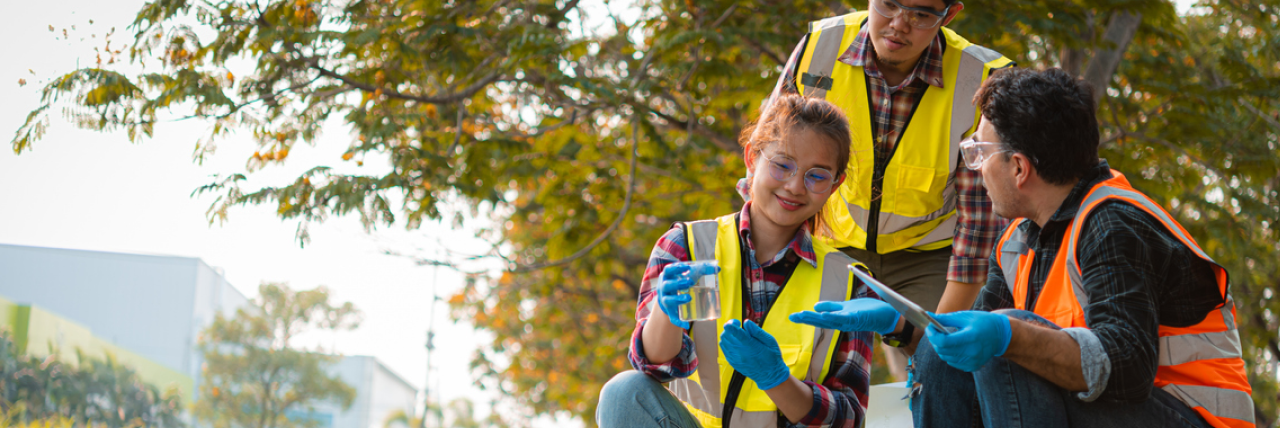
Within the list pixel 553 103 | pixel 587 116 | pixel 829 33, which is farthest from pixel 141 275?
pixel 829 33

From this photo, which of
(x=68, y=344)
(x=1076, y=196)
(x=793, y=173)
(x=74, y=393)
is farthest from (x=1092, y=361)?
(x=68, y=344)

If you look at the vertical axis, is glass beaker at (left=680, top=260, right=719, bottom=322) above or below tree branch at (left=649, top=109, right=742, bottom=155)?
below

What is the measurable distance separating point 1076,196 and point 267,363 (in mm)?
20889

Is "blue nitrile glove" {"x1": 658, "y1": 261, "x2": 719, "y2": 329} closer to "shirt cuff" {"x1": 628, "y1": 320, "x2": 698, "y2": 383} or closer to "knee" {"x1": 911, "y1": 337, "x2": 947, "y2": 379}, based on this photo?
"shirt cuff" {"x1": 628, "y1": 320, "x2": 698, "y2": 383}

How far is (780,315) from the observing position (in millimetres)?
2467

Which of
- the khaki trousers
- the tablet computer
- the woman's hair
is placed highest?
the woman's hair

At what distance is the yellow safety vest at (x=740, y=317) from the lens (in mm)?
2369

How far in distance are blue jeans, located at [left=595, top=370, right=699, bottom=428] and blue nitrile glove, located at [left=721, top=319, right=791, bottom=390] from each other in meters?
0.22

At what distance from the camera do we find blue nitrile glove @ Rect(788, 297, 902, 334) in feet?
6.57

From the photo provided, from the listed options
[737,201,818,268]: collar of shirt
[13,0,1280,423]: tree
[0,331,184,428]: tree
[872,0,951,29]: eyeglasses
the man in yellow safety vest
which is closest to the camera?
[737,201,818,268]: collar of shirt

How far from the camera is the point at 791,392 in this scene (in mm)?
2215

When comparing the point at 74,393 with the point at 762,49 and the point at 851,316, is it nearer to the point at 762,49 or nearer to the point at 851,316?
the point at 762,49

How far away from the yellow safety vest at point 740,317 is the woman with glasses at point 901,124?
2.15 ft

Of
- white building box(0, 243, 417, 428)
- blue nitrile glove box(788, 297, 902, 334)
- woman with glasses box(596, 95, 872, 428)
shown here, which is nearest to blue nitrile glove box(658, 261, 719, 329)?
woman with glasses box(596, 95, 872, 428)
